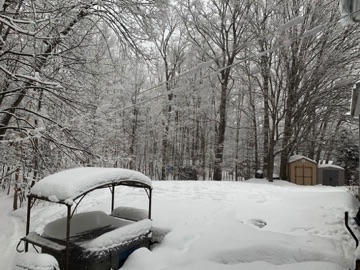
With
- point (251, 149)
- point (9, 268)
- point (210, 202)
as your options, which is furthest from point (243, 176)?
point (9, 268)

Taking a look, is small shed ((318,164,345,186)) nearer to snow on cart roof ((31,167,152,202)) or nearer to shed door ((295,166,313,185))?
shed door ((295,166,313,185))

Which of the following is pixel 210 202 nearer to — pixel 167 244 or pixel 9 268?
pixel 167 244

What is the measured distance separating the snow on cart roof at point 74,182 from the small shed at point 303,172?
54.4ft

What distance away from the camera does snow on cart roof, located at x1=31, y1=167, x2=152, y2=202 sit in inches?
212

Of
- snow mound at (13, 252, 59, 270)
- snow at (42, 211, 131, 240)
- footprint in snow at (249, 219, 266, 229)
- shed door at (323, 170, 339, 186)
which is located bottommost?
snow mound at (13, 252, 59, 270)

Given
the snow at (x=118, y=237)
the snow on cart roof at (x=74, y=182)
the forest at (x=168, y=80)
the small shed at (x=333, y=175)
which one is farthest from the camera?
the small shed at (x=333, y=175)

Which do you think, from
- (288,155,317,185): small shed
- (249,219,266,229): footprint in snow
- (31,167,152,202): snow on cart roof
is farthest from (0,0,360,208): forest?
(249,219,266,229): footprint in snow

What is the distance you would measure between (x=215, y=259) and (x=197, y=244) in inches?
29.4

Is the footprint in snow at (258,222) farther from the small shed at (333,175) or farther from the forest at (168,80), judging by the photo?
the small shed at (333,175)

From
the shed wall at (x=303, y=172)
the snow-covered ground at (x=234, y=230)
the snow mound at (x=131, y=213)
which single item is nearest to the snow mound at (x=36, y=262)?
the snow-covered ground at (x=234, y=230)

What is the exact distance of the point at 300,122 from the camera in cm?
2011

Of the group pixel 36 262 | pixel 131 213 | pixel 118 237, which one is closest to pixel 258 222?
pixel 131 213

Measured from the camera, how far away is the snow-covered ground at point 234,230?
5621 mm

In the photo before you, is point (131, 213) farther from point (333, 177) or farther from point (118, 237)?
point (333, 177)
